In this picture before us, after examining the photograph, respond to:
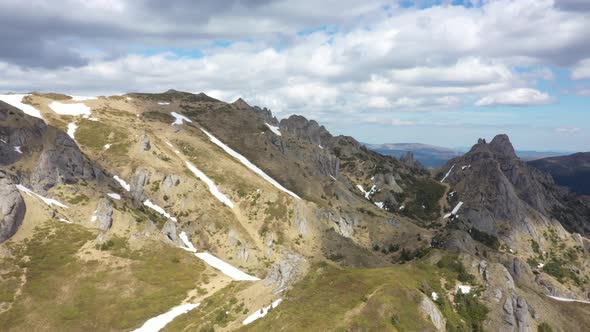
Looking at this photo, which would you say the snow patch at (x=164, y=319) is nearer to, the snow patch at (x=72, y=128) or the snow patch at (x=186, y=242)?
the snow patch at (x=186, y=242)

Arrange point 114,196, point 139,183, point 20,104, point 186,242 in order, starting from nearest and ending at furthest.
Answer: point 186,242, point 114,196, point 139,183, point 20,104

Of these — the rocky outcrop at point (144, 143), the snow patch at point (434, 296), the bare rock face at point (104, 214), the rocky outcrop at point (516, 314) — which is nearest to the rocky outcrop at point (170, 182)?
the rocky outcrop at point (144, 143)

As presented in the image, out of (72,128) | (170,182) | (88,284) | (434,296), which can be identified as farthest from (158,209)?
(434,296)

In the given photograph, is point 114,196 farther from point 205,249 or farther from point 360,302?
point 360,302

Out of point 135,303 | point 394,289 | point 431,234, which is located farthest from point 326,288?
point 431,234

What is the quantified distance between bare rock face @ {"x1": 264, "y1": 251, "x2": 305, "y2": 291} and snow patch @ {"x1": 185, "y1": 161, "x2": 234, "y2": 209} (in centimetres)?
7694

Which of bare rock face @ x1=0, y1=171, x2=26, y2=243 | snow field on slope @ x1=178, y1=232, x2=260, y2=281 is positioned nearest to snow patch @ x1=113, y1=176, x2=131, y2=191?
snow field on slope @ x1=178, y1=232, x2=260, y2=281

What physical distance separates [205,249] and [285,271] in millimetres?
60877

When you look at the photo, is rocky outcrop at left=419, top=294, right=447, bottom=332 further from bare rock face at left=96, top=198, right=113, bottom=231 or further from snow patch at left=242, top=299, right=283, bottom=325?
bare rock face at left=96, top=198, right=113, bottom=231

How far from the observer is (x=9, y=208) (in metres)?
84.0

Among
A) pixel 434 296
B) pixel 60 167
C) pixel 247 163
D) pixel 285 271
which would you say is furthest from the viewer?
pixel 247 163

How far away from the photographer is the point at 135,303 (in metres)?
67.7

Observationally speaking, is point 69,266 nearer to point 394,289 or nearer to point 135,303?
point 135,303

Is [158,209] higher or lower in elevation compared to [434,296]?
lower
